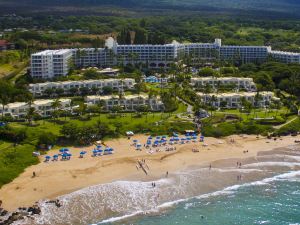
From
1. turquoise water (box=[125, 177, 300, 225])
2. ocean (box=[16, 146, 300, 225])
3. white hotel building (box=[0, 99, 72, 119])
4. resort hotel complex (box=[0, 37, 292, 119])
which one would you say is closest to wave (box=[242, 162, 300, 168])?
ocean (box=[16, 146, 300, 225])

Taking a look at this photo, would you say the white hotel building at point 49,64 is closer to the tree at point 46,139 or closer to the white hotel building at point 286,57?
the tree at point 46,139

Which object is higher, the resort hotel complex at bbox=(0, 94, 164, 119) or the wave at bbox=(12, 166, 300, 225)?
the resort hotel complex at bbox=(0, 94, 164, 119)

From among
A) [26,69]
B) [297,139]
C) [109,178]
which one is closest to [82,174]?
[109,178]

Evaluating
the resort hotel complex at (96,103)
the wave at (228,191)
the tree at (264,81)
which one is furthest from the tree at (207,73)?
the wave at (228,191)

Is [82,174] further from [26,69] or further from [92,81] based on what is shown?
[26,69]

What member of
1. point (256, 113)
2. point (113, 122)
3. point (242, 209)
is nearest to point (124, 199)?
point (242, 209)

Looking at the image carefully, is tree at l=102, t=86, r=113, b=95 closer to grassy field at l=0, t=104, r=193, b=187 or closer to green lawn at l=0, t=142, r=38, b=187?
grassy field at l=0, t=104, r=193, b=187

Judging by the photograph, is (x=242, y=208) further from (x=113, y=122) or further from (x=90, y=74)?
(x=90, y=74)
